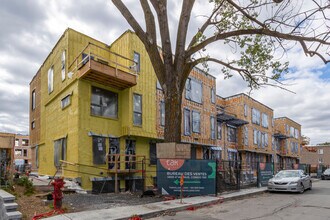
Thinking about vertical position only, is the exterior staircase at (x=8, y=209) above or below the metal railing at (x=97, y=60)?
below

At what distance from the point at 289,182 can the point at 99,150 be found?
10590 mm

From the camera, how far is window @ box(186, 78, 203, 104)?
23858mm

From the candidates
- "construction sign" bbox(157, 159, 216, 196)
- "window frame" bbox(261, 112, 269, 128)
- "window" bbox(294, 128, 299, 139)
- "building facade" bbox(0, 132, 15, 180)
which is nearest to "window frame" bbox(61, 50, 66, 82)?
"building facade" bbox(0, 132, 15, 180)

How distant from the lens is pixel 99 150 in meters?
16.3

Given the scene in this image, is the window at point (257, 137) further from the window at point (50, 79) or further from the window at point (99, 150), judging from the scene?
the window at point (50, 79)

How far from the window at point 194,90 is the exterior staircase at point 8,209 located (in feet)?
54.0

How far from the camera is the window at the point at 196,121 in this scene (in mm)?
23922

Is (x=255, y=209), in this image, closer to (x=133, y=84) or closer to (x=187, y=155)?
(x=187, y=155)

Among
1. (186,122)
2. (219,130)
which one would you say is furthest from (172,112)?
(219,130)

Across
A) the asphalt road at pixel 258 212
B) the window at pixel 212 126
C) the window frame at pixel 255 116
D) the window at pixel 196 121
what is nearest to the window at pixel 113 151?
the asphalt road at pixel 258 212

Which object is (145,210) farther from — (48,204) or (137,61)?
(137,61)

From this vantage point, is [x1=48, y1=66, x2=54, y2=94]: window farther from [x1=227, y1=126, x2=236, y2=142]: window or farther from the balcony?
[x1=227, y1=126, x2=236, y2=142]: window

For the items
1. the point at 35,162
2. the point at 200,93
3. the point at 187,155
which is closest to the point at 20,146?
the point at 35,162

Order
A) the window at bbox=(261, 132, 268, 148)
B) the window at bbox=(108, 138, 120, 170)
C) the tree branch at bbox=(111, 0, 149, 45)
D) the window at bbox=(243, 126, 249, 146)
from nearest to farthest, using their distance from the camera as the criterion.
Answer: the tree branch at bbox=(111, 0, 149, 45) < the window at bbox=(108, 138, 120, 170) < the window at bbox=(243, 126, 249, 146) < the window at bbox=(261, 132, 268, 148)
